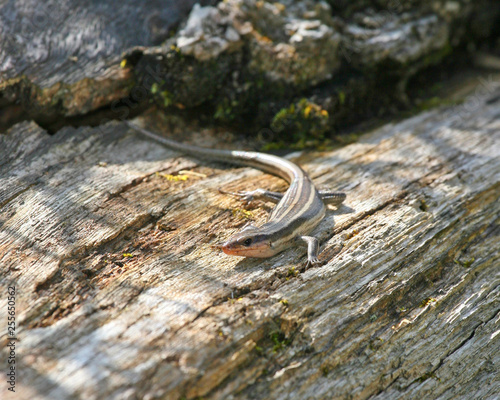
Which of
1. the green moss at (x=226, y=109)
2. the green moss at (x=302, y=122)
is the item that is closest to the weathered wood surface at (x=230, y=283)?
the green moss at (x=302, y=122)

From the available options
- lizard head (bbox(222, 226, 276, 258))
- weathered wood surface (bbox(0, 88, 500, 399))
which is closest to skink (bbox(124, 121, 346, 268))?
lizard head (bbox(222, 226, 276, 258))

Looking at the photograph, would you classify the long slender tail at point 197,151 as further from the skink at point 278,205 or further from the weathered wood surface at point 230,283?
the weathered wood surface at point 230,283

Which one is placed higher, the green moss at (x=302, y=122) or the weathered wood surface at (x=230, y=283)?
the green moss at (x=302, y=122)

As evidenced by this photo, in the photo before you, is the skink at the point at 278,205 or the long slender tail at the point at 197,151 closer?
the skink at the point at 278,205

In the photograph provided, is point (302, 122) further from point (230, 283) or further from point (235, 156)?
point (230, 283)

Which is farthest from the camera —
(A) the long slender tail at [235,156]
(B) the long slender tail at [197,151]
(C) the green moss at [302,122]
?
(C) the green moss at [302,122]

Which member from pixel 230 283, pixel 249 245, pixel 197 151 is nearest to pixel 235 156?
pixel 197 151

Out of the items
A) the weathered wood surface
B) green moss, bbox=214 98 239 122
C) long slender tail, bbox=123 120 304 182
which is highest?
green moss, bbox=214 98 239 122

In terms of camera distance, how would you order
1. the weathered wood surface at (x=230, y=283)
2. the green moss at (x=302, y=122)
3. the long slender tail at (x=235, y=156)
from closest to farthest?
the weathered wood surface at (x=230, y=283), the long slender tail at (x=235, y=156), the green moss at (x=302, y=122)

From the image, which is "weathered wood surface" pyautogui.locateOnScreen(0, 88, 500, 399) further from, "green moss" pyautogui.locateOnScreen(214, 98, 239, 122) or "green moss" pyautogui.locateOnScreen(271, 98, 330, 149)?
"green moss" pyautogui.locateOnScreen(214, 98, 239, 122)
